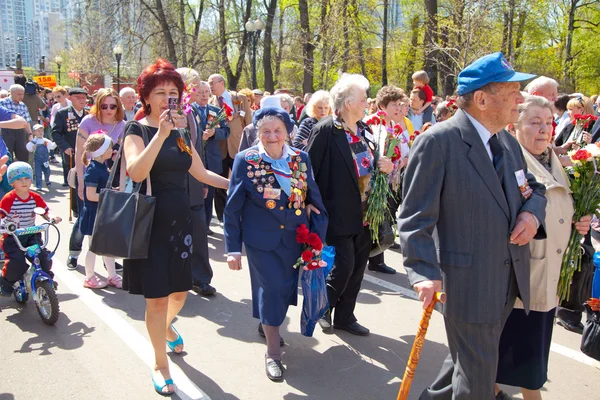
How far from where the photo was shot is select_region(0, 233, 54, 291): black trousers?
197 inches

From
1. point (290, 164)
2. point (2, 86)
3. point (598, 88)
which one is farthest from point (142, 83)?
point (598, 88)

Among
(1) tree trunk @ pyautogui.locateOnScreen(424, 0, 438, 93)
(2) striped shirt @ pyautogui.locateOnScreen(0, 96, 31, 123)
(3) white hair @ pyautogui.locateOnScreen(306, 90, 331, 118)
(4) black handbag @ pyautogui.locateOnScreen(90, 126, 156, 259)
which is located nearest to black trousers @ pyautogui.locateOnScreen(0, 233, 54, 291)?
(4) black handbag @ pyautogui.locateOnScreen(90, 126, 156, 259)

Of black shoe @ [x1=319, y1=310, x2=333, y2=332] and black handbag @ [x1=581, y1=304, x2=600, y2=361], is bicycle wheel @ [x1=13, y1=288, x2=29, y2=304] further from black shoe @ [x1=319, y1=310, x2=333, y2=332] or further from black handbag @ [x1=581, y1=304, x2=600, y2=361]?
black handbag @ [x1=581, y1=304, x2=600, y2=361]

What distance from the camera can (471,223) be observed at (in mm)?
2576

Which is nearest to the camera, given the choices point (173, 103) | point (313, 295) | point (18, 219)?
point (173, 103)

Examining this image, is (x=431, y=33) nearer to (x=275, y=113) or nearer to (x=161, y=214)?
(x=275, y=113)

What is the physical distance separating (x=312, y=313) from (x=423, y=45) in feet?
65.7

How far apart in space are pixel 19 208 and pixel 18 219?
0.11 m

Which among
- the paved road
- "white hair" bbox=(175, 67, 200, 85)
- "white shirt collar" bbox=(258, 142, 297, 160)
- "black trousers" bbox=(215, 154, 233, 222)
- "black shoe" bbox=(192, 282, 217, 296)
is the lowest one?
the paved road

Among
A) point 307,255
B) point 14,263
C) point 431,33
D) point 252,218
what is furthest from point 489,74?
point 431,33

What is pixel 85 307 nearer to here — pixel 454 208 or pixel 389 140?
pixel 389 140

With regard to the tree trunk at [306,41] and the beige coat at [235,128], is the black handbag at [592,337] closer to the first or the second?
the beige coat at [235,128]

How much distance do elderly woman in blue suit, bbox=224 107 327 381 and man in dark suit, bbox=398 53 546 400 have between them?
1.36 metres

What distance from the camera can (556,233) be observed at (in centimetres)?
319
